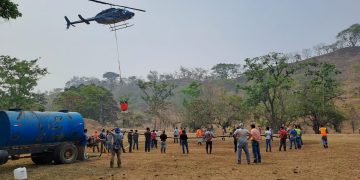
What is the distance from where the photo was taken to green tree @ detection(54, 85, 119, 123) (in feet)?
263

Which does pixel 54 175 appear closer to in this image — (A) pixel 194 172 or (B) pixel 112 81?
(A) pixel 194 172

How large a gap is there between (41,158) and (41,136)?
6.96ft

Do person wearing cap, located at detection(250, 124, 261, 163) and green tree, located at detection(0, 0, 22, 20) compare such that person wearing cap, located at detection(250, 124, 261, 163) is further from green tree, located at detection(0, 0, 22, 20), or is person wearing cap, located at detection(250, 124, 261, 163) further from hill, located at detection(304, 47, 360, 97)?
hill, located at detection(304, 47, 360, 97)

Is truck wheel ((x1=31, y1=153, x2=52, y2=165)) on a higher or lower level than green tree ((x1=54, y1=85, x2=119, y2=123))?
lower

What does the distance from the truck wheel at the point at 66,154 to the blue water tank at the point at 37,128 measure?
1.29 feet

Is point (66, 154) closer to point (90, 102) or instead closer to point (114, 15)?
point (114, 15)

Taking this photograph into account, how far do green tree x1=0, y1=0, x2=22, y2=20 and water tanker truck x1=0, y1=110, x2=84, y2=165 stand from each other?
451 cm

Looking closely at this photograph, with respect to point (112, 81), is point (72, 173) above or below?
below

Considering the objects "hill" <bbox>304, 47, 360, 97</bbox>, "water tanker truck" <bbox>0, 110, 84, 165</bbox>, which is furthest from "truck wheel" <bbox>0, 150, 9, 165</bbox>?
"hill" <bbox>304, 47, 360, 97</bbox>

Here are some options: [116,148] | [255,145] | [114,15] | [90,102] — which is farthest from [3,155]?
[90,102]

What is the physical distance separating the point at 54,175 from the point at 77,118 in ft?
18.9

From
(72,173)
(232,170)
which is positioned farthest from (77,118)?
(232,170)

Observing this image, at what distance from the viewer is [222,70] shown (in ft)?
564

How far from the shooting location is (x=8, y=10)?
16547mm
